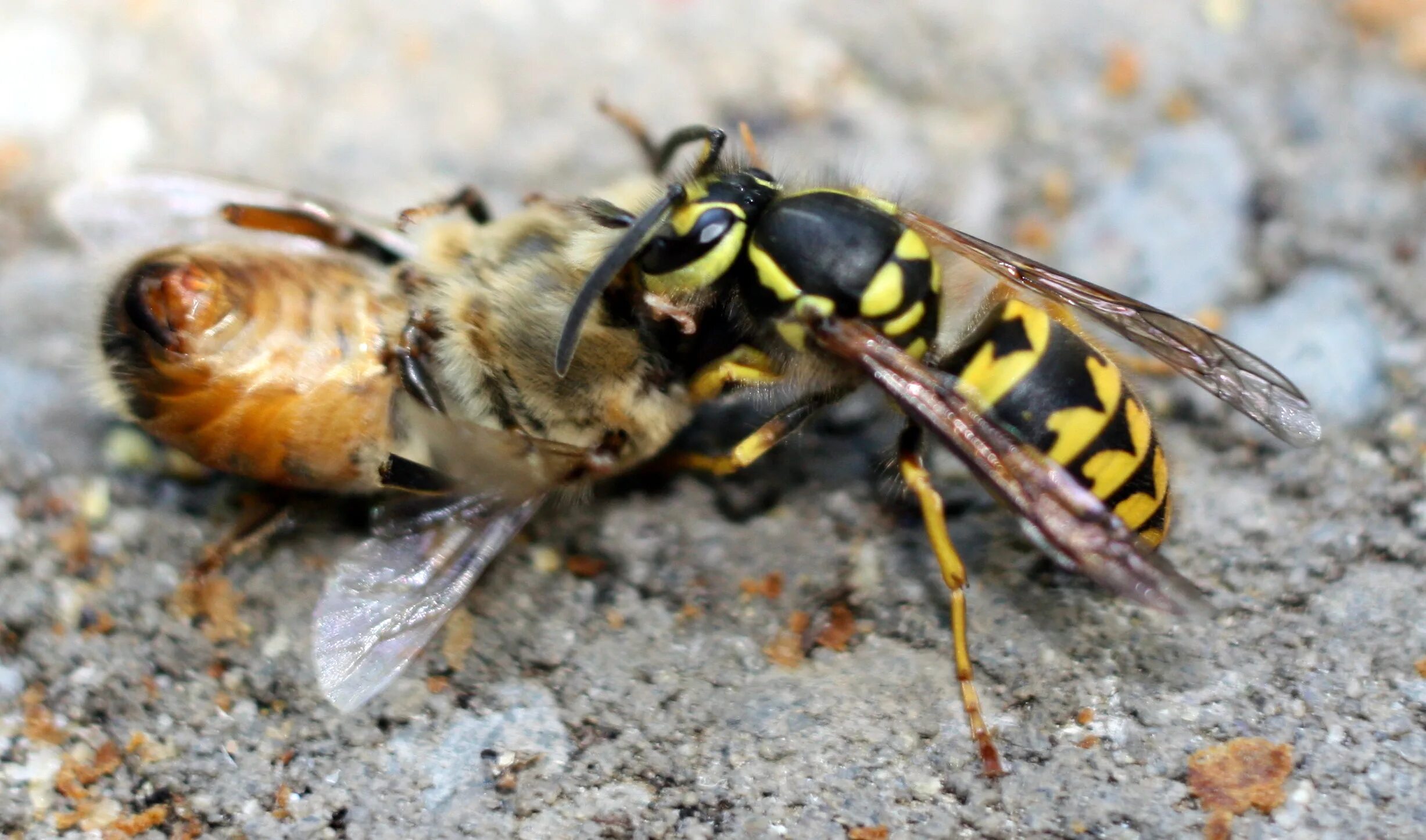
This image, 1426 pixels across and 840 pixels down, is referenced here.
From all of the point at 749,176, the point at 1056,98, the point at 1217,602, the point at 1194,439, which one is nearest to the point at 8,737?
the point at 749,176

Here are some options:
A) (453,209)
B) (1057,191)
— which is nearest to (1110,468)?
(1057,191)

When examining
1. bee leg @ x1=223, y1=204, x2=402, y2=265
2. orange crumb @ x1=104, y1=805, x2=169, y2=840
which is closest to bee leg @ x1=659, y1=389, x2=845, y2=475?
bee leg @ x1=223, y1=204, x2=402, y2=265

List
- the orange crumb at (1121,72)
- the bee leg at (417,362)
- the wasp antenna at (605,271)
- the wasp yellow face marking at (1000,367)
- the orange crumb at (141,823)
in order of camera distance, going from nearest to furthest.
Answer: the orange crumb at (141,823)
the wasp antenna at (605,271)
the wasp yellow face marking at (1000,367)
the bee leg at (417,362)
the orange crumb at (1121,72)

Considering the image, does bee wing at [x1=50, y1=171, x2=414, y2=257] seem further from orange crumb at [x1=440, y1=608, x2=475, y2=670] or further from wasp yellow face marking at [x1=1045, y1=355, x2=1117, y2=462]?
wasp yellow face marking at [x1=1045, y1=355, x2=1117, y2=462]

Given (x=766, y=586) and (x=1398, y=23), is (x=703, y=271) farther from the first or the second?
(x=1398, y=23)

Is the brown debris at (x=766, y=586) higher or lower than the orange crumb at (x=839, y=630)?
lower

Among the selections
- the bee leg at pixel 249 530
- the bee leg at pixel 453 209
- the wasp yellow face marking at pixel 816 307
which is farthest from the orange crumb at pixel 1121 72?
the bee leg at pixel 249 530

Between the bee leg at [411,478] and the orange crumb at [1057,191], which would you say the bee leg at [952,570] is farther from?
the orange crumb at [1057,191]
